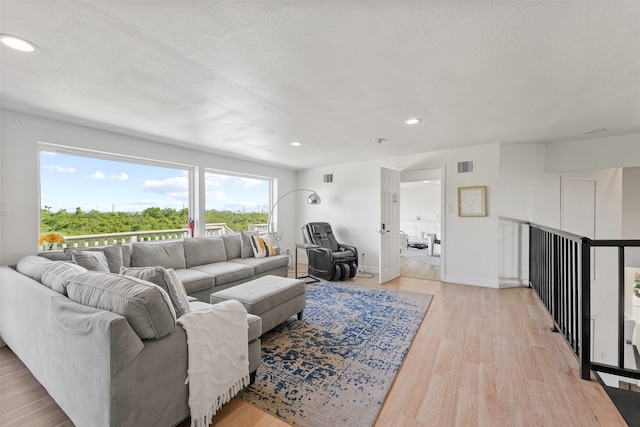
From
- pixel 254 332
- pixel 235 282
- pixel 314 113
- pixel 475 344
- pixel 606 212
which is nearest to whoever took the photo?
pixel 254 332

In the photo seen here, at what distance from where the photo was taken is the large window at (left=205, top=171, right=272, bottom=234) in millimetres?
4797

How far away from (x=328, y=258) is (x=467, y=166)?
2785 millimetres

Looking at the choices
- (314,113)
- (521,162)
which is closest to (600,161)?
(521,162)

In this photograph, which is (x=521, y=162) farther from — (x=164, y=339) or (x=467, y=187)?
(x=164, y=339)

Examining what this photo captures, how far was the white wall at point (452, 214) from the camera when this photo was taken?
13.9 feet

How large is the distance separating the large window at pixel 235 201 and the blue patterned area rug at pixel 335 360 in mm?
2489

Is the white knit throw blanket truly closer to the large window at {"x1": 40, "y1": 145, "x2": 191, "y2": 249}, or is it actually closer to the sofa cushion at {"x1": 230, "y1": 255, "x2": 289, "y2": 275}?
the sofa cushion at {"x1": 230, "y1": 255, "x2": 289, "y2": 275}

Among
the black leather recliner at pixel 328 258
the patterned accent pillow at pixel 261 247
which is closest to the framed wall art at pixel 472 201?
the black leather recliner at pixel 328 258

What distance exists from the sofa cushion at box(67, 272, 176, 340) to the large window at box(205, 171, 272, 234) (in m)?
3.26

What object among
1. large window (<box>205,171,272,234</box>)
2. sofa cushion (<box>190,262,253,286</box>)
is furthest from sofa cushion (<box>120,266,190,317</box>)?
large window (<box>205,171,272,234</box>)

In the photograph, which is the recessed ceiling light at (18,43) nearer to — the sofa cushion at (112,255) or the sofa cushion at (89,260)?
the sofa cushion at (89,260)

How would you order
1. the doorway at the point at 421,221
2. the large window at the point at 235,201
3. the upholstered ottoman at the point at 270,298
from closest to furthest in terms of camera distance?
the upholstered ottoman at the point at 270,298, the large window at the point at 235,201, the doorway at the point at 421,221

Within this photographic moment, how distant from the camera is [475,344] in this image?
96.7 inches

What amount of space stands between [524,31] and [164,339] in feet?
8.51
